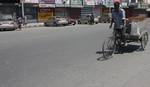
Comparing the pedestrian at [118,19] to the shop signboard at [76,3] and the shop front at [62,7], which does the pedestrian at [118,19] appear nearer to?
the shop front at [62,7]

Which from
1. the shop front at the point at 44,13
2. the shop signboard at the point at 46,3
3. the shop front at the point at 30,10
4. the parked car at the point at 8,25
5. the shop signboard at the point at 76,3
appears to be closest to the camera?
the parked car at the point at 8,25

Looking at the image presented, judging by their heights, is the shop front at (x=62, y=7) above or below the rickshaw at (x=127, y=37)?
above

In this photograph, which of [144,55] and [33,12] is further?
[33,12]

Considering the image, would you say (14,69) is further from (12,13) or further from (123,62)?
(12,13)

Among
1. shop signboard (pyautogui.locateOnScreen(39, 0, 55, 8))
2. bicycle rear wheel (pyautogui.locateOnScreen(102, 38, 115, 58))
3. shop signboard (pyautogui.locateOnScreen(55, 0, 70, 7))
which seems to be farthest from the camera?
shop signboard (pyautogui.locateOnScreen(55, 0, 70, 7))

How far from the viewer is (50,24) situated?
46594mm

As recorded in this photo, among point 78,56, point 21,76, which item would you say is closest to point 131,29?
point 78,56

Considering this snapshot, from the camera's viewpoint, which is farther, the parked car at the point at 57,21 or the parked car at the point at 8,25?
the parked car at the point at 57,21

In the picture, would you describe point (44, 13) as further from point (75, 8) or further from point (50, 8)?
point (75, 8)

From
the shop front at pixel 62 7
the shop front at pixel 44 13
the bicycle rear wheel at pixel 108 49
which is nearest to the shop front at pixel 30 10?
the shop front at pixel 44 13

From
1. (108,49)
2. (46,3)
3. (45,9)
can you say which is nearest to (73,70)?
(108,49)

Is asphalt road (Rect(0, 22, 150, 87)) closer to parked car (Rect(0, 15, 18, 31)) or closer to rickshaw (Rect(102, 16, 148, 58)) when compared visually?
rickshaw (Rect(102, 16, 148, 58))

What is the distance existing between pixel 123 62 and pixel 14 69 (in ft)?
11.2

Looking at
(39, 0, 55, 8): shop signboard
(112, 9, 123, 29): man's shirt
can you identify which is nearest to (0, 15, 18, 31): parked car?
(39, 0, 55, 8): shop signboard
